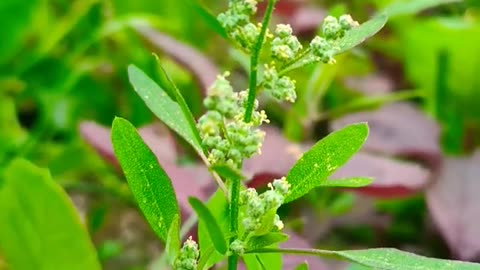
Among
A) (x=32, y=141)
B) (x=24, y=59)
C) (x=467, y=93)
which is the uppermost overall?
(x=24, y=59)

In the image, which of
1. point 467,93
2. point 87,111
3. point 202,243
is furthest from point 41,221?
point 467,93

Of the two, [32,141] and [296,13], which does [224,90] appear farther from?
[296,13]

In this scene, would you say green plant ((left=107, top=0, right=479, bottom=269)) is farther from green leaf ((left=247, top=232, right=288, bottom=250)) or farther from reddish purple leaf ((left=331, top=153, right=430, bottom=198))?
reddish purple leaf ((left=331, top=153, right=430, bottom=198))

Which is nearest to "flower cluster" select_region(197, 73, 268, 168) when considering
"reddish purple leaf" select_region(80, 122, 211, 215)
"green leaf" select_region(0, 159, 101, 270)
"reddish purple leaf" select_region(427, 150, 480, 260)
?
"green leaf" select_region(0, 159, 101, 270)

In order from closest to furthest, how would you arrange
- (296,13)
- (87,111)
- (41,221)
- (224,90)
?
(224,90) < (41,221) < (87,111) < (296,13)

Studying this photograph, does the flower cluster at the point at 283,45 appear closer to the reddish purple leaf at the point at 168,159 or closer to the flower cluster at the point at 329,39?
the flower cluster at the point at 329,39

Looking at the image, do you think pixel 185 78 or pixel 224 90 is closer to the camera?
pixel 224 90
